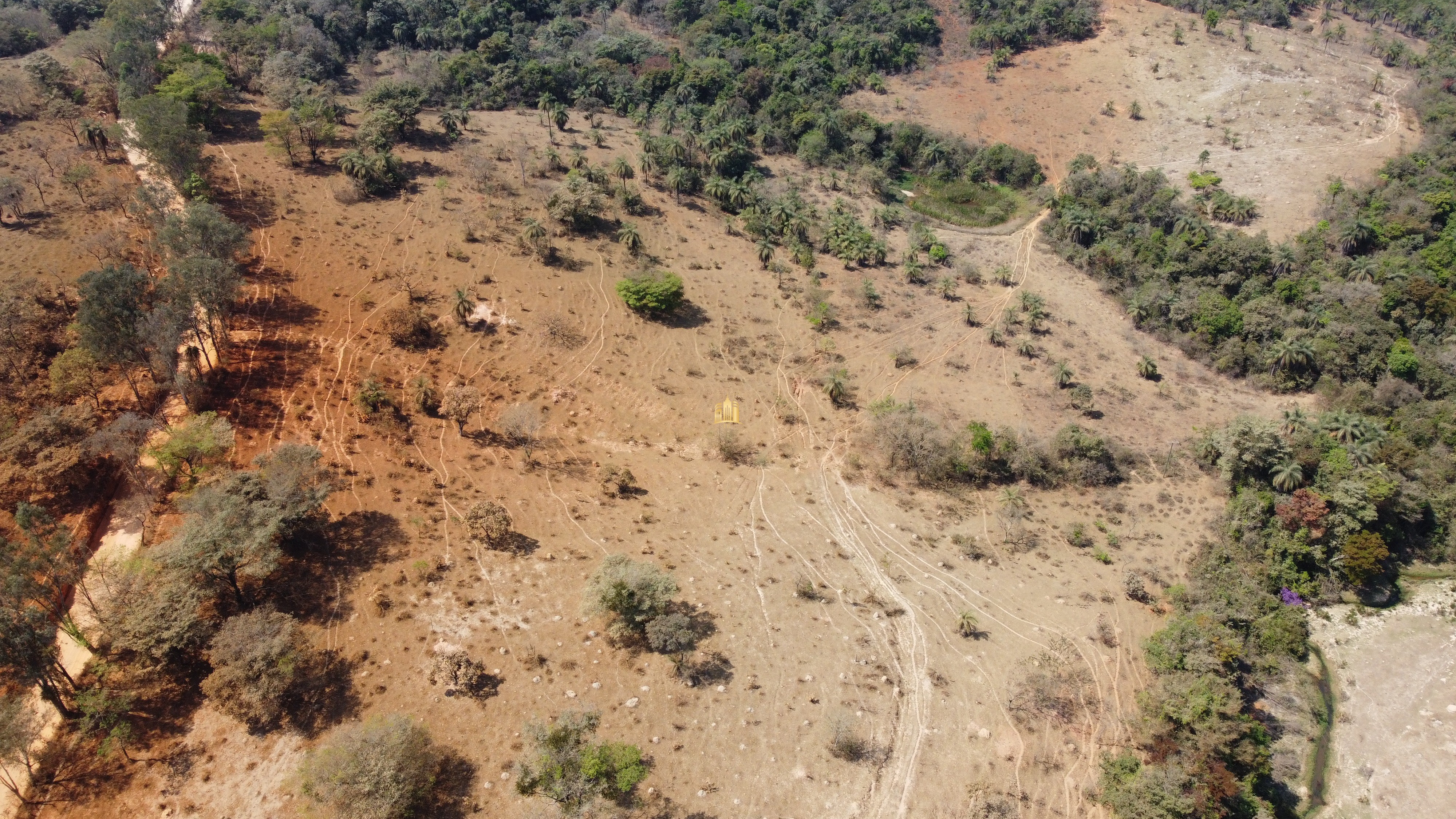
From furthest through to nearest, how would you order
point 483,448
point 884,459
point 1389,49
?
point 1389,49, point 884,459, point 483,448

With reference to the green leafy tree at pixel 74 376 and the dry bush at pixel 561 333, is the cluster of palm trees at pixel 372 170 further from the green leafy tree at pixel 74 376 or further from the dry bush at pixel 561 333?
the green leafy tree at pixel 74 376

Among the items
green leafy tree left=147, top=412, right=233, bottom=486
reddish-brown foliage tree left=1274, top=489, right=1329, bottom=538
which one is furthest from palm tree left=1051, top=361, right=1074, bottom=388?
green leafy tree left=147, top=412, right=233, bottom=486

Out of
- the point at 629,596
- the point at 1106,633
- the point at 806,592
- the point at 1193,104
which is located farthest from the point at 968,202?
the point at 629,596

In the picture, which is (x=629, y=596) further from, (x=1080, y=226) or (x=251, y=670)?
(x=1080, y=226)

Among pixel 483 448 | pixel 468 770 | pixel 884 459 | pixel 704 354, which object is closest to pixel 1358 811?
pixel 884 459

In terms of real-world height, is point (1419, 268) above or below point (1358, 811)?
above

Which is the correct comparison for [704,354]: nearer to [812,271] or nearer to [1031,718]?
[812,271]

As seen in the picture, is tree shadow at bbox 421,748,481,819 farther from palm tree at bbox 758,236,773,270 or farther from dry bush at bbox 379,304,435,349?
palm tree at bbox 758,236,773,270
